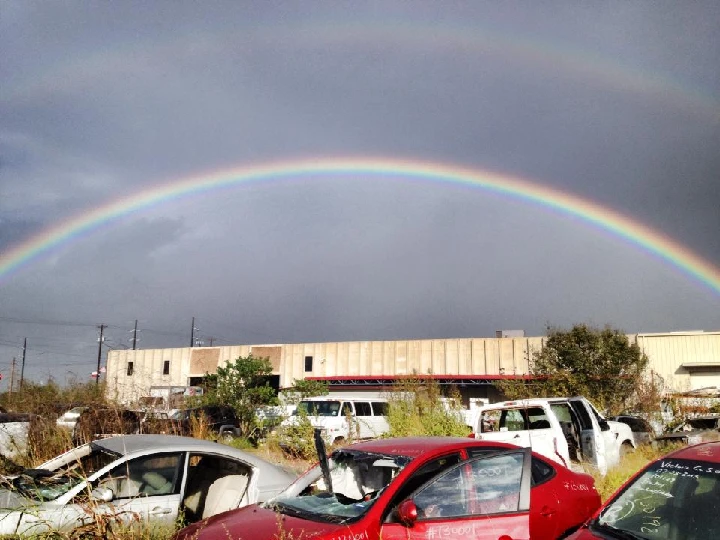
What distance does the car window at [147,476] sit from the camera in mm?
6840

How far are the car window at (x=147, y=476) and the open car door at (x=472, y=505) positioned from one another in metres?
3.13

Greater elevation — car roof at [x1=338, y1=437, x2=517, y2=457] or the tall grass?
car roof at [x1=338, y1=437, x2=517, y2=457]

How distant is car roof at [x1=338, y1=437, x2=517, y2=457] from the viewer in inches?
229

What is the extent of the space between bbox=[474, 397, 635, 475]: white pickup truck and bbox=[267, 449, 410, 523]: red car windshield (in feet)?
21.6

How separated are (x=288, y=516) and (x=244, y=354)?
54760 millimetres

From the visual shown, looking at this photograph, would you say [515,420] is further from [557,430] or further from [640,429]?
[640,429]

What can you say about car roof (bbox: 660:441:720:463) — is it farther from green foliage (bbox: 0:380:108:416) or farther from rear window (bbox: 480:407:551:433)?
green foliage (bbox: 0:380:108:416)

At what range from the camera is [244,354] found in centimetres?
5897

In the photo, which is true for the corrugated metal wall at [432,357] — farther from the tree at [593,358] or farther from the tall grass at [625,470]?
the tall grass at [625,470]

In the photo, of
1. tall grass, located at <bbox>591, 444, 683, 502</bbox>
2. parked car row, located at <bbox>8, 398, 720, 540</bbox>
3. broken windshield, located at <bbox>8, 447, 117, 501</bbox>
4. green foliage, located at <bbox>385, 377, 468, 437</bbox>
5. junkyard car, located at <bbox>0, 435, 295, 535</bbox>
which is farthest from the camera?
green foliage, located at <bbox>385, 377, 468, 437</bbox>

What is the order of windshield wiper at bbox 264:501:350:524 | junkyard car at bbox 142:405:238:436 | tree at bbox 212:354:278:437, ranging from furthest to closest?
1. tree at bbox 212:354:278:437
2. junkyard car at bbox 142:405:238:436
3. windshield wiper at bbox 264:501:350:524

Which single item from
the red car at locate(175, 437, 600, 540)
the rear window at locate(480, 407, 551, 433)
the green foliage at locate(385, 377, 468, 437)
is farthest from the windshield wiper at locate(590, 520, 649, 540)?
the green foliage at locate(385, 377, 468, 437)

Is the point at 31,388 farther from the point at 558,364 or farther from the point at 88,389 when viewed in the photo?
the point at 558,364

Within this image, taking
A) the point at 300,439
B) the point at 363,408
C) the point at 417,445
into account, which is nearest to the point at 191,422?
the point at 300,439
